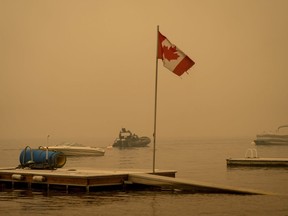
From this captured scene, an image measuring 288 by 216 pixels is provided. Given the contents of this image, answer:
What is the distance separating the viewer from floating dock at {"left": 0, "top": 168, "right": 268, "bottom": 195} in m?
30.1

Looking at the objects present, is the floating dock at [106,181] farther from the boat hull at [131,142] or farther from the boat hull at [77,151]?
the boat hull at [131,142]

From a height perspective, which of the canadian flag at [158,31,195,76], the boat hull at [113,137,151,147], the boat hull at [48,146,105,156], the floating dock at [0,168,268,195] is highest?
the boat hull at [113,137,151,147]

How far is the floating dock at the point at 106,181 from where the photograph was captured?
3008 centimetres

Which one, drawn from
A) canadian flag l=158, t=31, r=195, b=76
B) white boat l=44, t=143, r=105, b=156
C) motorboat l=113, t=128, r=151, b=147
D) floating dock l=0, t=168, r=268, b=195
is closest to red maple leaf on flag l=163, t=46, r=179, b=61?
canadian flag l=158, t=31, r=195, b=76

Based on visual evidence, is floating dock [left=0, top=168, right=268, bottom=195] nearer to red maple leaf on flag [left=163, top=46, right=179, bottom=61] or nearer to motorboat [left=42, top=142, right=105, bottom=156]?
red maple leaf on flag [left=163, top=46, right=179, bottom=61]

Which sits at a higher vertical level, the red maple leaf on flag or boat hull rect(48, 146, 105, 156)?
the red maple leaf on flag

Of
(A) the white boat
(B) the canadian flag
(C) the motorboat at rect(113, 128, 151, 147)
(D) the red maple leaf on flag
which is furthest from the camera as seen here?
(C) the motorboat at rect(113, 128, 151, 147)

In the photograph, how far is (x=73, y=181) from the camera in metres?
31.4

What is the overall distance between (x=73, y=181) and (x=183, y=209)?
25.0 ft

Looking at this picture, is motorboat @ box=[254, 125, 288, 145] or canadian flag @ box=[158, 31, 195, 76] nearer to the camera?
canadian flag @ box=[158, 31, 195, 76]

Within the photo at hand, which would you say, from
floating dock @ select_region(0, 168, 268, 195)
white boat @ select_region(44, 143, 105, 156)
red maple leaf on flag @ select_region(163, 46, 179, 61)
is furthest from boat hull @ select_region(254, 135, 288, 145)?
red maple leaf on flag @ select_region(163, 46, 179, 61)

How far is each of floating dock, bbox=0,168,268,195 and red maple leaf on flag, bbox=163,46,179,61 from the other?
584cm

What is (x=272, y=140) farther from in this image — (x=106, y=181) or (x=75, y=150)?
(x=106, y=181)

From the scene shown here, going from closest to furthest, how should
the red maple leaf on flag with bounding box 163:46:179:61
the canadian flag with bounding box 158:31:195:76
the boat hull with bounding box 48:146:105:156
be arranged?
1. the canadian flag with bounding box 158:31:195:76
2. the red maple leaf on flag with bounding box 163:46:179:61
3. the boat hull with bounding box 48:146:105:156
